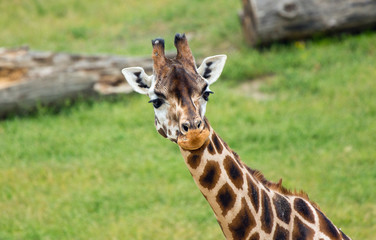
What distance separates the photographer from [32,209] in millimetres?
6285

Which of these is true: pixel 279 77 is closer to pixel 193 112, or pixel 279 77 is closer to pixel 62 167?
pixel 62 167

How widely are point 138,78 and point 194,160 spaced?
0.66 metres

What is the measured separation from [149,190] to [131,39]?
5.87m

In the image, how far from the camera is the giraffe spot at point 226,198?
11.2 ft

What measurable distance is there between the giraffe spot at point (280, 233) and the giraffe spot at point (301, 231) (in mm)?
47

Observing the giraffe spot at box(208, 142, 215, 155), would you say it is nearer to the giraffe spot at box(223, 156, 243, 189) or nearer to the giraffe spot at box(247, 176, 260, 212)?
the giraffe spot at box(223, 156, 243, 189)

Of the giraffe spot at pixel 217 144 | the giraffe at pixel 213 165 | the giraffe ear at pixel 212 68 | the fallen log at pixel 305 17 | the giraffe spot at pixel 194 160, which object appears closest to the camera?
the giraffe at pixel 213 165

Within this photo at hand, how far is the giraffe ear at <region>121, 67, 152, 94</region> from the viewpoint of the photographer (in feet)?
11.5

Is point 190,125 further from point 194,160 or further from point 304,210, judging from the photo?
point 304,210

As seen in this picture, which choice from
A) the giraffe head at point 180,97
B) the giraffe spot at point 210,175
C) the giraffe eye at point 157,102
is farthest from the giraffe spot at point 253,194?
the giraffe eye at point 157,102

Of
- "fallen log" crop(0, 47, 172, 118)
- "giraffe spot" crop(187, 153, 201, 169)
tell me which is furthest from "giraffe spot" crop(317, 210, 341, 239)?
"fallen log" crop(0, 47, 172, 118)

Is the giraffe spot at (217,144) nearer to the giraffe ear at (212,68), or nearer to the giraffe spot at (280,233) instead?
the giraffe ear at (212,68)

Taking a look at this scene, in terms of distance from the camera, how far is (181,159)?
717cm

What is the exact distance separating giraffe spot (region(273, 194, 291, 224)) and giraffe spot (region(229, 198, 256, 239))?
196 millimetres
